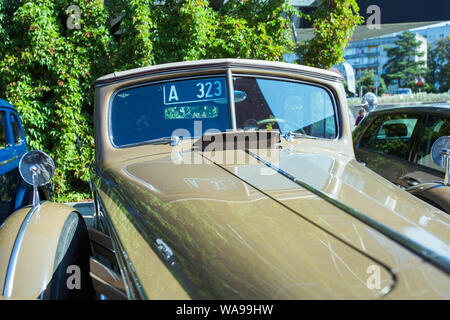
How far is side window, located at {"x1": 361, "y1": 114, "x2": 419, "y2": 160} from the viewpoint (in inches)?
162

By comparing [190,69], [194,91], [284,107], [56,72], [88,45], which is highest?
[88,45]

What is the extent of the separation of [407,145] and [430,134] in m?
0.26

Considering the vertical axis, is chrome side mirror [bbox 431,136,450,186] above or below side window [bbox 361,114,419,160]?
above

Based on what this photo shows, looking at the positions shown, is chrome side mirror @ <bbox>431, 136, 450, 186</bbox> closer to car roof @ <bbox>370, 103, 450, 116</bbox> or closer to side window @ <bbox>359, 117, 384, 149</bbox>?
car roof @ <bbox>370, 103, 450, 116</bbox>

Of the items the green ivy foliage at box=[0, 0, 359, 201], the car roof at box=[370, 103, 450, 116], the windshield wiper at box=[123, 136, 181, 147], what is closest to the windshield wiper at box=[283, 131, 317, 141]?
the windshield wiper at box=[123, 136, 181, 147]

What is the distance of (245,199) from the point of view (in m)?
1.57

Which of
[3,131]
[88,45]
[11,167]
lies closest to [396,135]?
[11,167]

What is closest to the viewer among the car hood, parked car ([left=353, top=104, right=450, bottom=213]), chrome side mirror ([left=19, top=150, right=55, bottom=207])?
the car hood

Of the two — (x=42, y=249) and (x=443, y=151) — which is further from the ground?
(x=443, y=151)

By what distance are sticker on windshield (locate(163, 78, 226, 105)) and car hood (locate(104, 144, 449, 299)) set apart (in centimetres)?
48

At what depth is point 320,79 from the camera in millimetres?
2822

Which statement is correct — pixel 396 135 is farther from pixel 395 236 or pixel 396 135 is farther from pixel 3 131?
pixel 3 131

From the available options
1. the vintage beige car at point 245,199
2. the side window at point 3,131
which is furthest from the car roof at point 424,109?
the side window at point 3,131

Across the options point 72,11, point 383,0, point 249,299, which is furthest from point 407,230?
point 383,0
